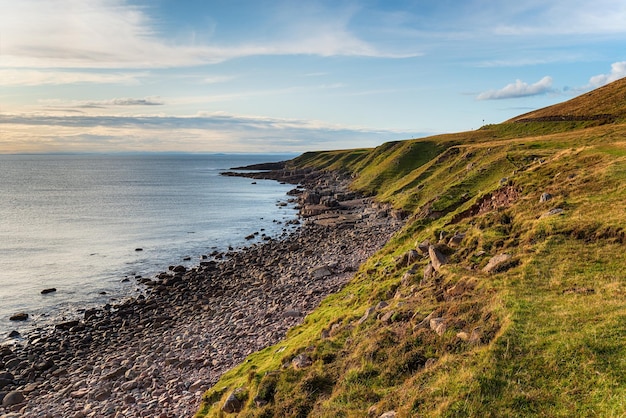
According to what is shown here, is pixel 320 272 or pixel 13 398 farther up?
pixel 320 272

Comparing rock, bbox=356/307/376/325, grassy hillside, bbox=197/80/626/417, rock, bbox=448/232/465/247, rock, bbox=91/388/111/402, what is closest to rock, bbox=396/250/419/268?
grassy hillside, bbox=197/80/626/417

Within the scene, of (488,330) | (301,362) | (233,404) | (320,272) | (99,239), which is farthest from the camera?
(99,239)

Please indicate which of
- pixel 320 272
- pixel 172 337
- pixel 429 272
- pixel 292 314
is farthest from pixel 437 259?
pixel 172 337

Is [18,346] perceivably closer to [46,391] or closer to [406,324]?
[46,391]

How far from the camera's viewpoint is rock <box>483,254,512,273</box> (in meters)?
19.2

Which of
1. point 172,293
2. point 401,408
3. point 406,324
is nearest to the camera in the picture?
point 401,408

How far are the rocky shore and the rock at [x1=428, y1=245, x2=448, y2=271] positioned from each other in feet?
33.5

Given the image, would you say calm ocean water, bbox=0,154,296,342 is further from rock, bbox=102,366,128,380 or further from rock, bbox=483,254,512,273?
rock, bbox=483,254,512,273

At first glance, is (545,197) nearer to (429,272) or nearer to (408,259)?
(408,259)

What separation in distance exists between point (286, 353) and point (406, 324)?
5.95 metres

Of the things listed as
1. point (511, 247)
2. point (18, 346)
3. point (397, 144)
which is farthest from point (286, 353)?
point (397, 144)

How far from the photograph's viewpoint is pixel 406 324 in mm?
16734

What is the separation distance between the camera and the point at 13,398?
2209 cm

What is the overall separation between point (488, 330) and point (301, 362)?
7362 millimetres
